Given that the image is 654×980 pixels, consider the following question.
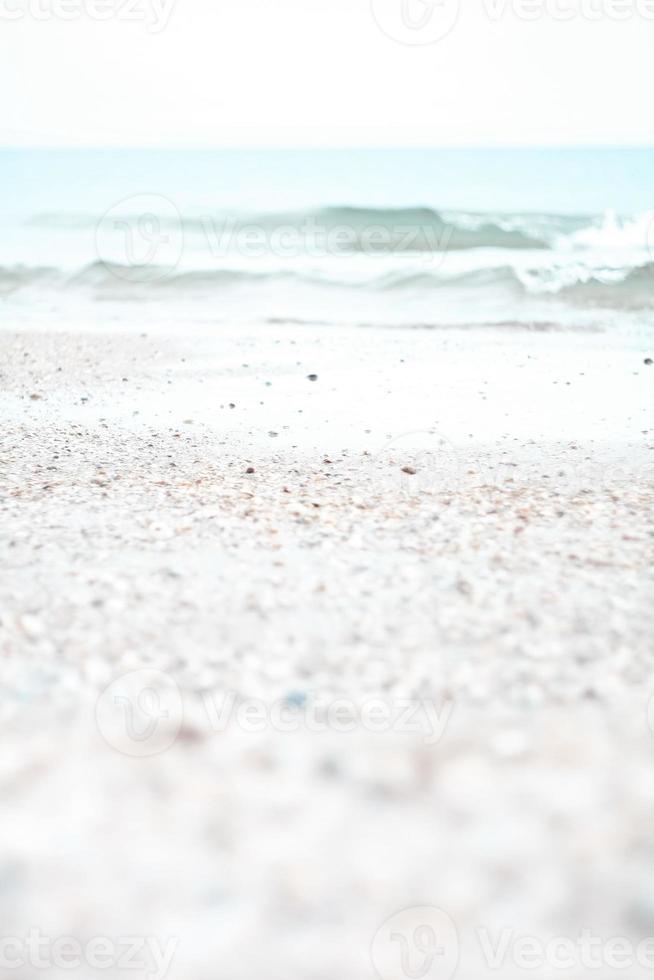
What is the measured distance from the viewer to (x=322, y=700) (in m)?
3.73

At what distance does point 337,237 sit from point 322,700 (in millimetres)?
27843

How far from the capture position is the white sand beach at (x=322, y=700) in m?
2.76

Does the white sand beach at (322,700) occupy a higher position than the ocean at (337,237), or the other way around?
the ocean at (337,237)

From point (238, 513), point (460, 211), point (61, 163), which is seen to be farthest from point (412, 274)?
point (61, 163)

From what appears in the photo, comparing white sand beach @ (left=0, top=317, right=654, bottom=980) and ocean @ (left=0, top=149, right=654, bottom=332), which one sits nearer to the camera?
white sand beach @ (left=0, top=317, right=654, bottom=980)

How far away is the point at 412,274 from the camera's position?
2252 centimetres

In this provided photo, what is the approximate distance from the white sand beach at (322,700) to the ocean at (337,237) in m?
11.8

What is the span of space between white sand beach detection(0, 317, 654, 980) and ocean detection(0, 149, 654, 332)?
11.8 metres

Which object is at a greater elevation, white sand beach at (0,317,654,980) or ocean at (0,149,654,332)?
ocean at (0,149,654,332)

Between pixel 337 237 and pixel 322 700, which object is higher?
pixel 337 237

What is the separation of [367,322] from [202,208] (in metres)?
20.6

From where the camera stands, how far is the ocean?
2062cm

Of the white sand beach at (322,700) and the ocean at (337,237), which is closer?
the white sand beach at (322,700)

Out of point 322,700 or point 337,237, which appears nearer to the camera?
point 322,700
